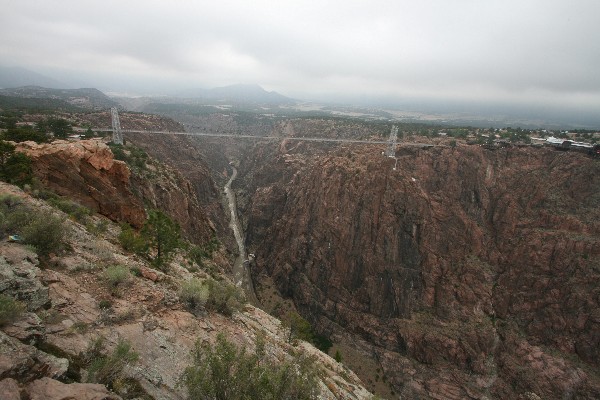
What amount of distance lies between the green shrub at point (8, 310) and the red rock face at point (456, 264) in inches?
1579

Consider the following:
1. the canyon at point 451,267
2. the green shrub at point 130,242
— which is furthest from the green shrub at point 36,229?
the canyon at point 451,267

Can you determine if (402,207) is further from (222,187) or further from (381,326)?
(222,187)

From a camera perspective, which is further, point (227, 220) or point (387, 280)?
point (227, 220)

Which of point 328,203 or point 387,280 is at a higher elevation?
point 328,203

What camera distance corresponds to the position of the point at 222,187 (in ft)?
294

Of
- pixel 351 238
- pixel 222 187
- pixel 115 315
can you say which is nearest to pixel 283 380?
pixel 115 315

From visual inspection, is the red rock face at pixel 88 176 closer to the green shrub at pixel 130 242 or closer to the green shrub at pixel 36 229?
the green shrub at pixel 130 242

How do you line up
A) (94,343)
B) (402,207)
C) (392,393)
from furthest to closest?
(402,207), (392,393), (94,343)

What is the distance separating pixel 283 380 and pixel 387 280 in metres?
40.1

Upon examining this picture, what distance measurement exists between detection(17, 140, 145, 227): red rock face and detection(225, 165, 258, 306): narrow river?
17107 mm

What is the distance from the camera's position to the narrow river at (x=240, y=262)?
49.8 meters

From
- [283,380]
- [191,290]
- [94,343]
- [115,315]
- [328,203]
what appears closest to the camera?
[94,343]

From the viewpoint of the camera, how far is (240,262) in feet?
189

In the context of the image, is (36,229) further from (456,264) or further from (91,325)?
(456,264)
